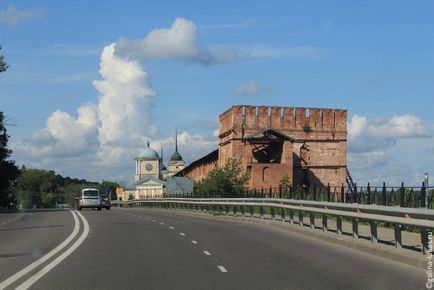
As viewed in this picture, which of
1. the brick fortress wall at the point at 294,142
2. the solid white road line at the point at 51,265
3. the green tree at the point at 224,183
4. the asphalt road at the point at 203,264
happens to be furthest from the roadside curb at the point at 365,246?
the brick fortress wall at the point at 294,142

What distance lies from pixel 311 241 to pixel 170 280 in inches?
380

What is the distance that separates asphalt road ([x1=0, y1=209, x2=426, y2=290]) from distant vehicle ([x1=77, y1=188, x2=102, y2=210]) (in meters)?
40.5

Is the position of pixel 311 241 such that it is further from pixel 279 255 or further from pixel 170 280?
pixel 170 280

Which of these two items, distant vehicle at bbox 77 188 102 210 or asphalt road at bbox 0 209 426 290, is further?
distant vehicle at bbox 77 188 102 210

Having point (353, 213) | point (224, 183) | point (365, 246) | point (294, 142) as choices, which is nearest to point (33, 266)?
point (365, 246)

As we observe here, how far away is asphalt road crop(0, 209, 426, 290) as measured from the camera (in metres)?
11.8

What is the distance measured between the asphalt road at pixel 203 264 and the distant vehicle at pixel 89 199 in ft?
133

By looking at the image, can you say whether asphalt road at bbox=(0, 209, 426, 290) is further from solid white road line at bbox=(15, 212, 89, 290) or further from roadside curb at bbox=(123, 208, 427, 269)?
roadside curb at bbox=(123, 208, 427, 269)

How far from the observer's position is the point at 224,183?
53.7m

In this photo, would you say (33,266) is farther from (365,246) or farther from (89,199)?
(89,199)

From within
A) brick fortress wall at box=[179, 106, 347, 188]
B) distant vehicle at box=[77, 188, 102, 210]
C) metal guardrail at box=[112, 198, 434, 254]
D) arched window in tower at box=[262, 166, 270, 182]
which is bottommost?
distant vehicle at box=[77, 188, 102, 210]

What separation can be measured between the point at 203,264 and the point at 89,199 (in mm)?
49919

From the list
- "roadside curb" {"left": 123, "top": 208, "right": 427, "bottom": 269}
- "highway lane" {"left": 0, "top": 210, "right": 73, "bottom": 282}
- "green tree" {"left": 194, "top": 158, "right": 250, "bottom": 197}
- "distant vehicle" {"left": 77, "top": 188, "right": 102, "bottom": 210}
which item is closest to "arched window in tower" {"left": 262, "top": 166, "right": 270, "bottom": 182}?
"distant vehicle" {"left": 77, "top": 188, "right": 102, "bottom": 210}

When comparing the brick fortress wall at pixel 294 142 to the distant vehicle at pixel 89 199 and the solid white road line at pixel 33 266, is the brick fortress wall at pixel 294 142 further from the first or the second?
the solid white road line at pixel 33 266
